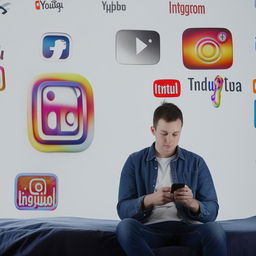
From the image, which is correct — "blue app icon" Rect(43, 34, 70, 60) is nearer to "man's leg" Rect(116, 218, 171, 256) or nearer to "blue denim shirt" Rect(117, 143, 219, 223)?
"blue denim shirt" Rect(117, 143, 219, 223)

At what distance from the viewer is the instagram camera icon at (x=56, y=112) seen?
6.81 feet

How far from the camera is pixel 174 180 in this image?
183 cm

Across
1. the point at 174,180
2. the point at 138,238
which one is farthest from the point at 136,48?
the point at 138,238

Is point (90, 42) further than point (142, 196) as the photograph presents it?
Yes

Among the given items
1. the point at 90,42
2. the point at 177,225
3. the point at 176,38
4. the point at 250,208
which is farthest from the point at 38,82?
the point at 250,208

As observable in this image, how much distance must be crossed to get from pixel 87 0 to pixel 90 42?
0.18m

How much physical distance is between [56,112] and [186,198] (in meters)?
0.71

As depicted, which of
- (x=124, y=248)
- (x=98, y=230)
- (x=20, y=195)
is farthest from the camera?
(x=20, y=195)

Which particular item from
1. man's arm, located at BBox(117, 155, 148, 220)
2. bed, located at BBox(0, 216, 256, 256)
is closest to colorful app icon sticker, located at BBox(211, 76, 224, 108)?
man's arm, located at BBox(117, 155, 148, 220)

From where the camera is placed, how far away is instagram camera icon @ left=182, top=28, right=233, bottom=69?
6.89 feet

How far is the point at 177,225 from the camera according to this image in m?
1.74

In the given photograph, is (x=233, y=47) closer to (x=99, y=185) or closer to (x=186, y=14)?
(x=186, y=14)

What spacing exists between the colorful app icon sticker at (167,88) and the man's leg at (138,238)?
63cm

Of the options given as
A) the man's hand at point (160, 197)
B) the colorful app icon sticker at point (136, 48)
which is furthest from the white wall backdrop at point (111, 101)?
the man's hand at point (160, 197)
